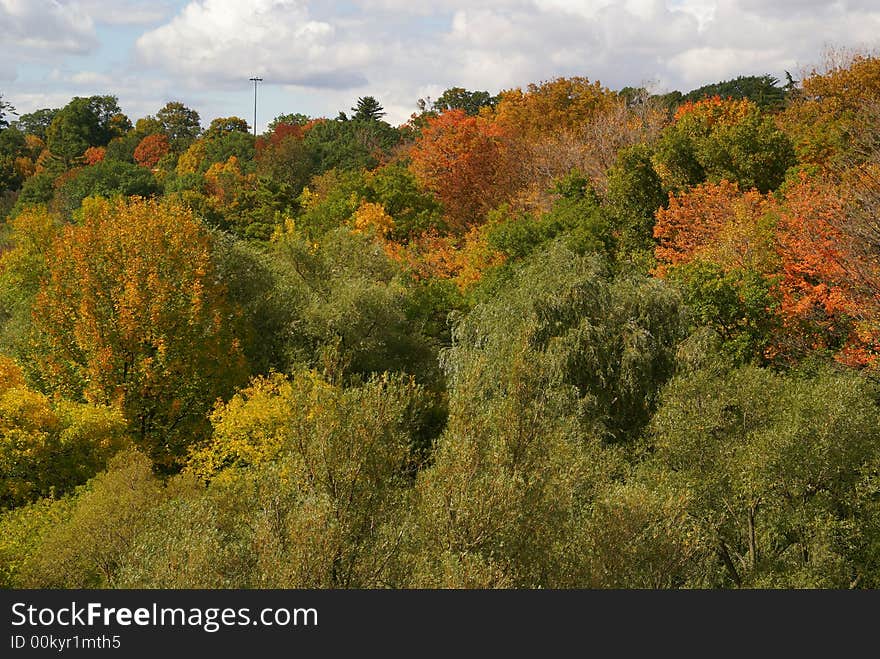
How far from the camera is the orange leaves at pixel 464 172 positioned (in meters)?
65.8

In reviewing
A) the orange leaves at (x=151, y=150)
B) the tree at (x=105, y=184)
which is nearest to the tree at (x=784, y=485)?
the tree at (x=105, y=184)

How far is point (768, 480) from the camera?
67.3 ft

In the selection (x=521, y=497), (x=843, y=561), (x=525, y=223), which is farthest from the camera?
(x=525, y=223)

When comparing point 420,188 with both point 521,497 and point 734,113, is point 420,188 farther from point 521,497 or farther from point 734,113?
point 521,497

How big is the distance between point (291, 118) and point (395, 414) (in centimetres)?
12973

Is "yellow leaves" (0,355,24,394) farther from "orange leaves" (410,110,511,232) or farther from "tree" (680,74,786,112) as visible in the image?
"tree" (680,74,786,112)

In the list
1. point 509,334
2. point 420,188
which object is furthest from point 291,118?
point 509,334

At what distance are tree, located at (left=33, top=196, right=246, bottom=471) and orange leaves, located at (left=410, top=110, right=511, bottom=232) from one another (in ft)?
108

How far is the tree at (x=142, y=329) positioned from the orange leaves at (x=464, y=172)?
3290cm

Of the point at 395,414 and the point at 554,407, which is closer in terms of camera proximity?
the point at 395,414

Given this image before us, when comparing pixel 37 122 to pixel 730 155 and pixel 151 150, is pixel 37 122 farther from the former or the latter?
pixel 730 155

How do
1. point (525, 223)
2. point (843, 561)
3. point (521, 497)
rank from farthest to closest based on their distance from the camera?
point (525, 223) → point (843, 561) → point (521, 497)

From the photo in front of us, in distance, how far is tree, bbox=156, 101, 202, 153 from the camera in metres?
144

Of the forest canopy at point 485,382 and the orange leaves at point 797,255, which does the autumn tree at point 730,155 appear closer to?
the forest canopy at point 485,382
